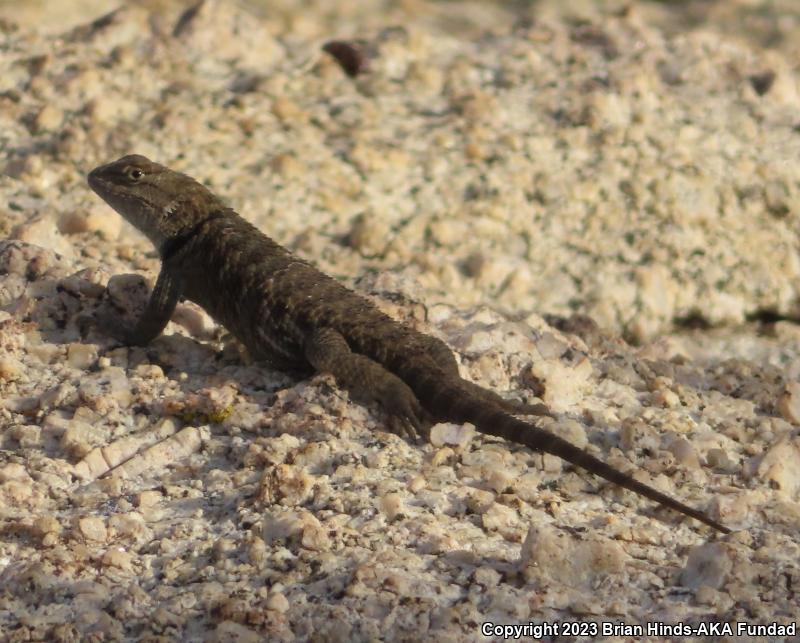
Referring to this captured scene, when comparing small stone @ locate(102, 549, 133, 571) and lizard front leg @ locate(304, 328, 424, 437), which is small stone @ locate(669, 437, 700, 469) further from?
small stone @ locate(102, 549, 133, 571)

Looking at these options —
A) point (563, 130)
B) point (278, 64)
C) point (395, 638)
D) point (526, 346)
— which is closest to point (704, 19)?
point (563, 130)

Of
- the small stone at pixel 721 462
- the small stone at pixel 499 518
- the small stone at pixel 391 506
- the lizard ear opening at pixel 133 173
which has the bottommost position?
the small stone at pixel 391 506

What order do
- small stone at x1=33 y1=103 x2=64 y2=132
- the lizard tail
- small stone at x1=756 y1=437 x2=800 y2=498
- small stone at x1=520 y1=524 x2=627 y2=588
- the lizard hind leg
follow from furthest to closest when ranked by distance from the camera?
1. small stone at x1=33 y1=103 x2=64 y2=132
2. the lizard hind leg
3. small stone at x1=756 y1=437 x2=800 y2=498
4. the lizard tail
5. small stone at x1=520 y1=524 x2=627 y2=588

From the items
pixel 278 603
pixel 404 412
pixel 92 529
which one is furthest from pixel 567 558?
pixel 92 529

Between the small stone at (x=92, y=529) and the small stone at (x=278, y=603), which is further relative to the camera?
the small stone at (x=92, y=529)

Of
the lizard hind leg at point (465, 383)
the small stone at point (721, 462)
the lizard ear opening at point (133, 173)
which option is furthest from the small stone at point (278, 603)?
the lizard ear opening at point (133, 173)

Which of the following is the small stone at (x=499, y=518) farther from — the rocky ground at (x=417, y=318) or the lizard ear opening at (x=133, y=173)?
the lizard ear opening at (x=133, y=173)

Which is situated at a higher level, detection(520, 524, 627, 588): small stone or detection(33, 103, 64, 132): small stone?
detection(520, 524, 627, 588): small stone

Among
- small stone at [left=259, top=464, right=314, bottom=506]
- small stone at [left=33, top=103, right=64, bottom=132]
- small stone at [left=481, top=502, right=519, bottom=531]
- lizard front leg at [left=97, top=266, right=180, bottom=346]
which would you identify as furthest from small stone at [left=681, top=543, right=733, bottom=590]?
small stone at [left=33, top=103, right=64, bottom=132]
